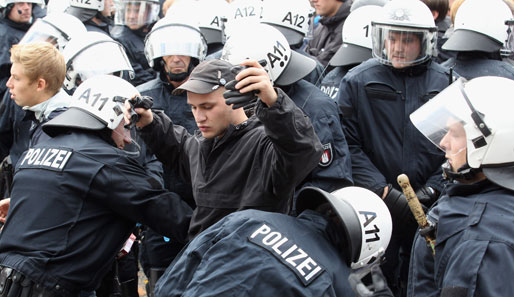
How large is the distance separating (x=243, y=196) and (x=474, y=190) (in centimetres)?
105

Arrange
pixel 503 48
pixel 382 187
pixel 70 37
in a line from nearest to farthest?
1. pixel 382 187
2. pixel 503 48
3. pixel 70 37

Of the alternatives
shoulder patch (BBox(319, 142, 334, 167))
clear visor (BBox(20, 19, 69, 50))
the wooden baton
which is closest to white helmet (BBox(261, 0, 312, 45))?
clear visor (BBox(20, 19, 69, 50))

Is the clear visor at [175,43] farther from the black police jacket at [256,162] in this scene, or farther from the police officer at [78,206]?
the black police jacket at [256,162]

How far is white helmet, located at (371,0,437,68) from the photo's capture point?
472 centimetres

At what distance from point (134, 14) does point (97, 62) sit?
106 inches

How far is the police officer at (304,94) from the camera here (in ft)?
14.5

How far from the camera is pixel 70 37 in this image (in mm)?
6445

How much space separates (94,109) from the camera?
3.91 meters

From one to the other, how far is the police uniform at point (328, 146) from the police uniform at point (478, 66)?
130 centimetres

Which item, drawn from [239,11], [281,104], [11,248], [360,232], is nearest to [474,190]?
[360,232]

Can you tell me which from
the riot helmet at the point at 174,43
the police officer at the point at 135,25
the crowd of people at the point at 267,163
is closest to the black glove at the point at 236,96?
the crowd of people at the point at 267,163

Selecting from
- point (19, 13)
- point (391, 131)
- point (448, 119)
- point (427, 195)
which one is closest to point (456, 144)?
point (448, 119)

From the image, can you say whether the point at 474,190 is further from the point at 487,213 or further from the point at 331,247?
the point at 331,247

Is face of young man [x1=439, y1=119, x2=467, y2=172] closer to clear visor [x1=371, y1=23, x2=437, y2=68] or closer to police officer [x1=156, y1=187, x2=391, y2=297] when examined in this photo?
police officer [x1=156, y1=187, x2=391, y2=297]
